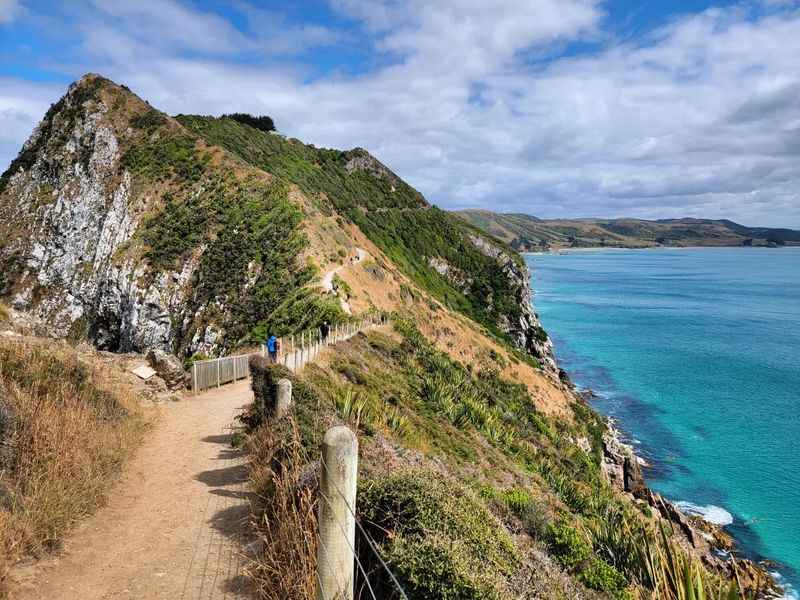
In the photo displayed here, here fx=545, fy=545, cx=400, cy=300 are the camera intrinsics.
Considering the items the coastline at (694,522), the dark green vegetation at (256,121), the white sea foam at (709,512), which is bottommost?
the white sea foam at (709,512)

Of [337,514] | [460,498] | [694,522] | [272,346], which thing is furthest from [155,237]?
[337,514]

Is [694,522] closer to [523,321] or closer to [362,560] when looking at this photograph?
[362,560]

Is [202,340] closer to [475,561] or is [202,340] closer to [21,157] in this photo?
[475,561]

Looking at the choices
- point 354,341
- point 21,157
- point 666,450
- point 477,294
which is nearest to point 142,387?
point 354,341

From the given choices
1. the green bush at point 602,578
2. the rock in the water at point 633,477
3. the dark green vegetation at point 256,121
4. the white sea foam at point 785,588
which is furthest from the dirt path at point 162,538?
the dark green vegetation at point 256,121

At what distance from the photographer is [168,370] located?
56.7 ft

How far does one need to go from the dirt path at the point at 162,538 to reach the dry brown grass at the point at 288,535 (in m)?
0.55

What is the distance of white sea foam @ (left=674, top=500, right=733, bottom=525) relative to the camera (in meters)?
30.5

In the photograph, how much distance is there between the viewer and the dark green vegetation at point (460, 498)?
4484mm

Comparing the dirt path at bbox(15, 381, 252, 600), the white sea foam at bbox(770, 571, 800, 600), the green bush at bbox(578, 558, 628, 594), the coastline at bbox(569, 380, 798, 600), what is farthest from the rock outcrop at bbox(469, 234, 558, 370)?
the dirt path at bbox(15, 381, 252, 600)

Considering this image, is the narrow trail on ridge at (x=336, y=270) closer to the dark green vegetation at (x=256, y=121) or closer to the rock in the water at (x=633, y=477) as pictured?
the rock in the water at (x=633, y=477)

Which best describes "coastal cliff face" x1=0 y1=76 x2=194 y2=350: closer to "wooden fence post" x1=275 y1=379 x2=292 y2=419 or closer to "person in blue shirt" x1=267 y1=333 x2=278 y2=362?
"person in blue shirt" x1=267 y1=333 x2=278 y2=362

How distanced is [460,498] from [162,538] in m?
4.18

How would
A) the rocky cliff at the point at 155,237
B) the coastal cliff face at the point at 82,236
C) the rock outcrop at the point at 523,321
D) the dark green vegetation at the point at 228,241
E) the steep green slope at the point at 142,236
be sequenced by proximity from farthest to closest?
the rock outcrop at the point at 523,321
the coastal cliff face at the point at 82,236
the rocky cliff at the point at 155,237
the steep green slope at the point at 142,236
the dark green vegetation at the point at 228,241
